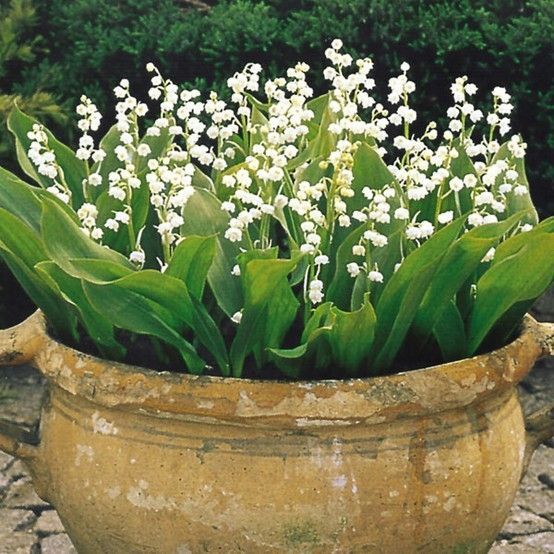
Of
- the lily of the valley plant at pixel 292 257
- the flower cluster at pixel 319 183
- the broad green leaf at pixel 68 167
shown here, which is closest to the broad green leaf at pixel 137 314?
the lily of the valley plant at pixel 292 257

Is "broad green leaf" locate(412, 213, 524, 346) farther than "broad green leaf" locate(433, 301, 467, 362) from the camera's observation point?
No

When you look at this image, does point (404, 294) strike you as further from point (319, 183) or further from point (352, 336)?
point (319, 183)

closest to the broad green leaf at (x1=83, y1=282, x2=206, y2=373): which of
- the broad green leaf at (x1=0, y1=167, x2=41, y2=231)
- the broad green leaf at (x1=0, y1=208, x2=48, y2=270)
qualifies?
the broad green leaf at (x1=0, y1=208, x2=48, y2=270)

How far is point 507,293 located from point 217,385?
536 millimetres

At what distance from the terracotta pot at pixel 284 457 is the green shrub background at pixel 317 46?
7.24 ft

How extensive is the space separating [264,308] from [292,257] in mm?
116

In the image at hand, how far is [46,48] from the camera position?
4.69 meters

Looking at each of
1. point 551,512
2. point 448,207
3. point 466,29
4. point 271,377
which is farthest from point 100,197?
point 466,29

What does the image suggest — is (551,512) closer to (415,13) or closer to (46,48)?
(415,13)

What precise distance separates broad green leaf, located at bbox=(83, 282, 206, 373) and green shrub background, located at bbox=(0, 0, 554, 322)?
217cm

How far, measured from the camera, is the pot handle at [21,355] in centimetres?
230

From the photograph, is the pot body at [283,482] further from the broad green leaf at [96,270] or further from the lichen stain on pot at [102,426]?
the broad green leaf at [96,270]

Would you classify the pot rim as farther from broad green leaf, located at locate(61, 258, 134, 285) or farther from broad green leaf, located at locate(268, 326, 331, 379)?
broad green leaf, located at locate(61, 258, 134, 285)

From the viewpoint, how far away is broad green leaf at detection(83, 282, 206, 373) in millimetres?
2043
